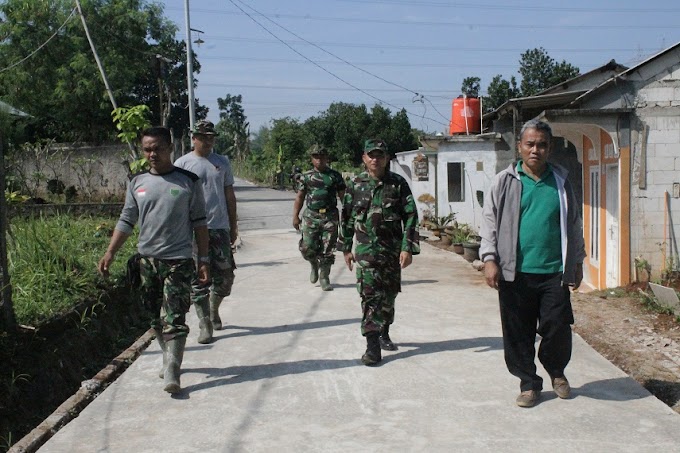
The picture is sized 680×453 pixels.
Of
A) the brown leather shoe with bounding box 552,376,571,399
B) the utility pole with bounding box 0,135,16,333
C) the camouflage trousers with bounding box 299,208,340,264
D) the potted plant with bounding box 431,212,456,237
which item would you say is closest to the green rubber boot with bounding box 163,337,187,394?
the utility pole with bounding box 0,135,16,333

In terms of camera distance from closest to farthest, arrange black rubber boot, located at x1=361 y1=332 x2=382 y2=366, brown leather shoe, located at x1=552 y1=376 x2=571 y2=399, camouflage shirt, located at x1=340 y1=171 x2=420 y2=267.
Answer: brown leather shoe, located at x1=552 y1=376 x2=571 y2=399 → black rubber boot, located at x1=361 y1=332 x2=382 y2=366 → camouflage shirt, located at x1=340 y1=171 x2=420 y2=267

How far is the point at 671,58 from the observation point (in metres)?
9.28

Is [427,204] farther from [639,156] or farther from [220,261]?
[220,261]

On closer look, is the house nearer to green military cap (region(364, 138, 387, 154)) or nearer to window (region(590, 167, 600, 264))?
window (region(590, 167, 600, 264))

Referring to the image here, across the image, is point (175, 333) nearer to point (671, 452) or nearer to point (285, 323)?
point (285, 323)

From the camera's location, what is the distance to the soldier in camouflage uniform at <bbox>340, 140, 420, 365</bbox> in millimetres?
5688

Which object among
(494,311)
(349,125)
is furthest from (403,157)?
(349,125)

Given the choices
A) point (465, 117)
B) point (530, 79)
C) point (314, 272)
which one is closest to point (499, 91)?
point (530, 79)

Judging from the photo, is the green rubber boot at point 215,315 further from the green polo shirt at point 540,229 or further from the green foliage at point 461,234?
the green foliage at point 461,234

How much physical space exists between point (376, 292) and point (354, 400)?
1.12 metres

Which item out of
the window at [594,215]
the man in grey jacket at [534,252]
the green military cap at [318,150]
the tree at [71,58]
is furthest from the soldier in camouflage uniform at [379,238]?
the tree at [71,58]

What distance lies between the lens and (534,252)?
4.56 m

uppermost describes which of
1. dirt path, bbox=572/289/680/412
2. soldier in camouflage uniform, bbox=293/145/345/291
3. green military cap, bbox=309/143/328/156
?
green military cap, bbox=309/143/328/156

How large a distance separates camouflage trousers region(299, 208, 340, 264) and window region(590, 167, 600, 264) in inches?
190
